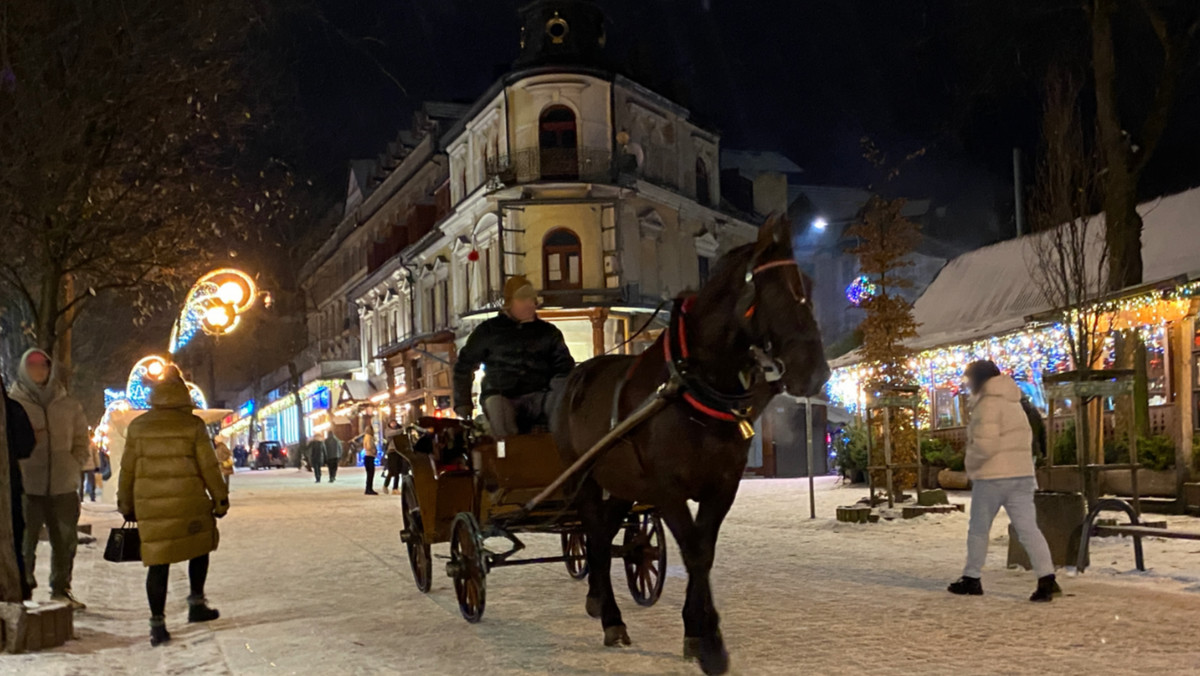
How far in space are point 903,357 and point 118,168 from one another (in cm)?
1292

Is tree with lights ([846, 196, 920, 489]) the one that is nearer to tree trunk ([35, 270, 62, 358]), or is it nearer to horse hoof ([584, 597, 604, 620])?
horse hoof ([584, 597, 604, 620])

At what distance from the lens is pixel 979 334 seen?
757 inches

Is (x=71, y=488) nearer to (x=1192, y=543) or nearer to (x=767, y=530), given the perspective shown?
(x=767, y=530)

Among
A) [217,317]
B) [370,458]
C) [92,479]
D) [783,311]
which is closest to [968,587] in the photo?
[783,311]

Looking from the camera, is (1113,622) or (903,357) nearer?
(1113,622)

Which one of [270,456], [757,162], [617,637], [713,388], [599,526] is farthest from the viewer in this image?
[270,456]

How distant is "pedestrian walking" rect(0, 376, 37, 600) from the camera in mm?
7434

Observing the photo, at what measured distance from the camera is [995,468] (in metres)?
8.28

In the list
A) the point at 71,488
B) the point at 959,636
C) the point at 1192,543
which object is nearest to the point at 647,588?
the point at 959,636

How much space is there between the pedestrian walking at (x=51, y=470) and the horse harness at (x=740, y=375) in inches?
217

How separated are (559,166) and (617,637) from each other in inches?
1268

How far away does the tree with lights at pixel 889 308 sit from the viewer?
58.2 ft

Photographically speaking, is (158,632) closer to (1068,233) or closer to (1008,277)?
(1068,233)

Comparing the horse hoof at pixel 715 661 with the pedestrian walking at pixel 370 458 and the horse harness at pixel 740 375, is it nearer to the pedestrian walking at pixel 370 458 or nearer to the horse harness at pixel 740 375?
the horse harness at pixel 740 375
